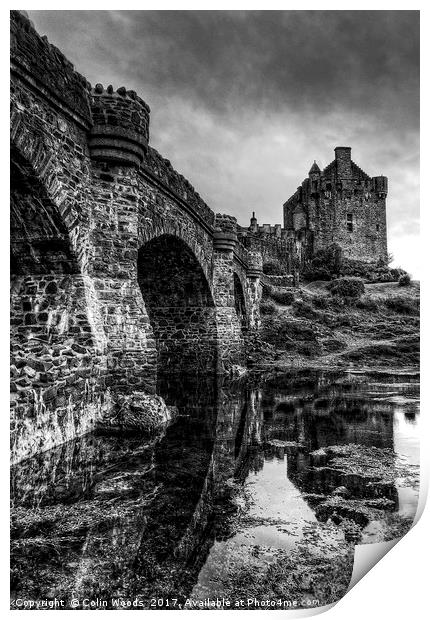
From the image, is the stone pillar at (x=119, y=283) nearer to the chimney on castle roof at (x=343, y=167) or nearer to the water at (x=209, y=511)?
the water at (x=209, y=511)

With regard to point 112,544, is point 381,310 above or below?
above

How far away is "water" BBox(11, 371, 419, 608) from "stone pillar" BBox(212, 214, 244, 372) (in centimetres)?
683

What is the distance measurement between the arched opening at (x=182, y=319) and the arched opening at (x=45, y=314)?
6820 millimetres

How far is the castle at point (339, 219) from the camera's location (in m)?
38.7

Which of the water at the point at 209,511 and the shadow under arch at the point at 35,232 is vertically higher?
the shadow under arch at the point at 35,232

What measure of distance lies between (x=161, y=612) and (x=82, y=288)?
434 centimetres

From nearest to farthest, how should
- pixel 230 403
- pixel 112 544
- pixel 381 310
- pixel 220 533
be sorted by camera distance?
pixel 112 544 → pixel 220 533 → pixel 230 403 → pixel 381 310

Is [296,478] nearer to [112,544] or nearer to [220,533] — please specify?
[220,533]

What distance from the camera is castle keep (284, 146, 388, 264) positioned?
128 feet

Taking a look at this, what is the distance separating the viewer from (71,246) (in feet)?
19.1

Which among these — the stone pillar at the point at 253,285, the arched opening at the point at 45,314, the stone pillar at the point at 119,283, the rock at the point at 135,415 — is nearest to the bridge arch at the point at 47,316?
the arched opening at the point at 45,314

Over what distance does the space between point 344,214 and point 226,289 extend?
1173 inches

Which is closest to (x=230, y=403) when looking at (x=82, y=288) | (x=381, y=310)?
(x=82, y=288)

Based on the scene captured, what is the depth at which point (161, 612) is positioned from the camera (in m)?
2.38
